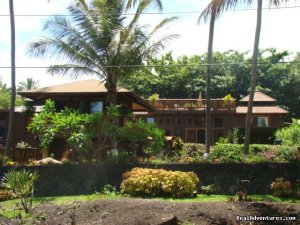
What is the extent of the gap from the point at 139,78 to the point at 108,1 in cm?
2905

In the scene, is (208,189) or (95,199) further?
(208,189)

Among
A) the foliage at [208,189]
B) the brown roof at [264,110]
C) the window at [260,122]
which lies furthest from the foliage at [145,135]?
the window at [260,122]

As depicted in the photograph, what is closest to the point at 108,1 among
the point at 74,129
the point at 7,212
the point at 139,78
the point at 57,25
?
the point at 57,25

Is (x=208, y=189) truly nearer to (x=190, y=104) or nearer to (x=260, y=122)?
(x=190, y=104)

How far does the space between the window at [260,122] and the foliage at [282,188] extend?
1022 inches

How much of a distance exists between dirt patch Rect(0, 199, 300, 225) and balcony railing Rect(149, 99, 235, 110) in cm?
2765

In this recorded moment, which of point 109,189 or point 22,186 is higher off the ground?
point 22,186

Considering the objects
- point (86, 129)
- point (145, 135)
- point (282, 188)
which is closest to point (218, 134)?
point (145, 135)

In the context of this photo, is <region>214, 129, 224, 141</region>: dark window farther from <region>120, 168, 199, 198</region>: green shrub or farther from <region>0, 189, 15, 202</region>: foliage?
<region>0, 189, 15, 202</region>: foliage

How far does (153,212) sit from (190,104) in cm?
2990

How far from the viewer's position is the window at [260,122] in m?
43.2

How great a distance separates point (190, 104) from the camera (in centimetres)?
4241

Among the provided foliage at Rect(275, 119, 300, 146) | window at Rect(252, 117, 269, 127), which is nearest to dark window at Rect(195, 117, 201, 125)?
window at Rect(252, 117, 269, 127)

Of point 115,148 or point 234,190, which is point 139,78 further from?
point 234,190
